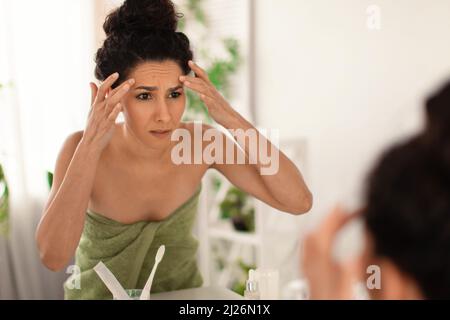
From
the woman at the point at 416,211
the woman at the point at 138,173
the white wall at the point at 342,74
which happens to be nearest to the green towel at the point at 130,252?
the woman at the point at 138,173

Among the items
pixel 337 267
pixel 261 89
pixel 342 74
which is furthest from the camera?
pixel 261 89

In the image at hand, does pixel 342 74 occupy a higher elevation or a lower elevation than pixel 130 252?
higher

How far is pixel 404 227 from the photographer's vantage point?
0.33m

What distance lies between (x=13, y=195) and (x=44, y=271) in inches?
8.3

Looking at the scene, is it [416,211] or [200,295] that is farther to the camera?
[200,295]

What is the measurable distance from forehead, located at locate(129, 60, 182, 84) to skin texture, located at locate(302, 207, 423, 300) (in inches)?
15.6

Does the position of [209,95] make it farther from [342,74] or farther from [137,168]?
[342,74]

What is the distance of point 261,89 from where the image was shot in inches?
56.4

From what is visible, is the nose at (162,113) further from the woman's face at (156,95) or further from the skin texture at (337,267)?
the skin texture at (337,267)

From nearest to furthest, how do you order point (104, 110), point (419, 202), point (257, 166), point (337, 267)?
point (419, 202) < point (337, 267) < point (104, 110) < point (257, 166)

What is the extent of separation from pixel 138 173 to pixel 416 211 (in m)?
0.62

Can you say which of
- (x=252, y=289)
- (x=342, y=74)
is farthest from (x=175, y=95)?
(x=342, y=74)

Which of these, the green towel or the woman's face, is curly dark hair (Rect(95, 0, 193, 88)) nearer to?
the woman's face
